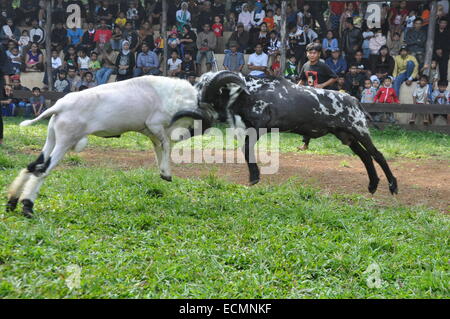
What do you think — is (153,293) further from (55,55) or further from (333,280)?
(55,55)

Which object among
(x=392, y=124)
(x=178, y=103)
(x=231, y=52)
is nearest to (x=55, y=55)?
(x=231, y=52)

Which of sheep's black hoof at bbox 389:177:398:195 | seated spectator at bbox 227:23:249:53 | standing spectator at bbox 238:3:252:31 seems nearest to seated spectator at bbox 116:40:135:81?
seated spectator at bbox 227:23:249:53

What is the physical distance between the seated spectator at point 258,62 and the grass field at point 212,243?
310 inches

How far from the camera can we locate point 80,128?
553cm

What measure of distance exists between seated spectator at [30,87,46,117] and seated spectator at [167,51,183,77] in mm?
3783

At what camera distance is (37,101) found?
52.3ft

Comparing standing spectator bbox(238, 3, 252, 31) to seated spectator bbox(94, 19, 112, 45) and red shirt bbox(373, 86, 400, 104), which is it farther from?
red shirt bbox(373, 86, 400, 104)

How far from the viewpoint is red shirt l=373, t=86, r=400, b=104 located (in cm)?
1434

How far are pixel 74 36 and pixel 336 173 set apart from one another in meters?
11.3

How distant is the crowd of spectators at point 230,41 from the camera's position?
14.5 metres

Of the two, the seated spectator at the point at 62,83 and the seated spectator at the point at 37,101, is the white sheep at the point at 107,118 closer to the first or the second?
the seated spectator at the point at 37,101

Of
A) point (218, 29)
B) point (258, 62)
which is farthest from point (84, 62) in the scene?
point (258, 62)

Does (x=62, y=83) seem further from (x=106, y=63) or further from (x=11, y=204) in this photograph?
(x=11, y=204)

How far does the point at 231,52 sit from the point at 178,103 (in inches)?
363
